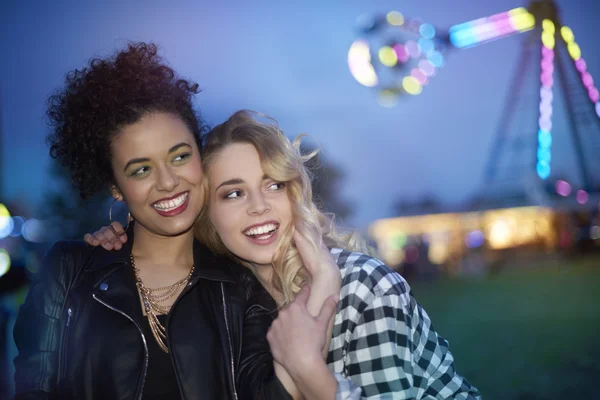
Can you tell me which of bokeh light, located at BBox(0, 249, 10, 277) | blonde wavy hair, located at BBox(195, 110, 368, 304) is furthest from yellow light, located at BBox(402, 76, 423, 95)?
blonde wavy hair, located at BBox(195, 110, 368, 304)

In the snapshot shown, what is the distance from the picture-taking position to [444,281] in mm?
19547

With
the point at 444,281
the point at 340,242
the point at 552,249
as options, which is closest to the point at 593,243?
the point at 552,249

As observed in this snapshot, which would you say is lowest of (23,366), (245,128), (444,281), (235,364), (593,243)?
(593,243)

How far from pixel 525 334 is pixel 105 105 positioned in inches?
340

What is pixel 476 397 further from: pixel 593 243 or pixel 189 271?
pixel 593 243

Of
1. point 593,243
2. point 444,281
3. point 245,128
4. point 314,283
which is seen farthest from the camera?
point 593,243

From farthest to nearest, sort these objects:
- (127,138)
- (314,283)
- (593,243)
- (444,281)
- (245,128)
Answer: (593,243) < (444,281) < (245,128) < (127,138) < (314,283)

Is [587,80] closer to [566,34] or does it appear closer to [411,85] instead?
[566,34]

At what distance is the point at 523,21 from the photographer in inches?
873

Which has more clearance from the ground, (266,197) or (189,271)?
(266,197)

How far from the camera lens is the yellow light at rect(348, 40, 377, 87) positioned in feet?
63.5

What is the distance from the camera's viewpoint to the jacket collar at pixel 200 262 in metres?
2.57

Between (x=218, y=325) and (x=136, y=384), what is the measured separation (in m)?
0.46

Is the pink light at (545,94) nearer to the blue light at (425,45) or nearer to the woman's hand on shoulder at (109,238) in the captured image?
the blue light at (425,45)
